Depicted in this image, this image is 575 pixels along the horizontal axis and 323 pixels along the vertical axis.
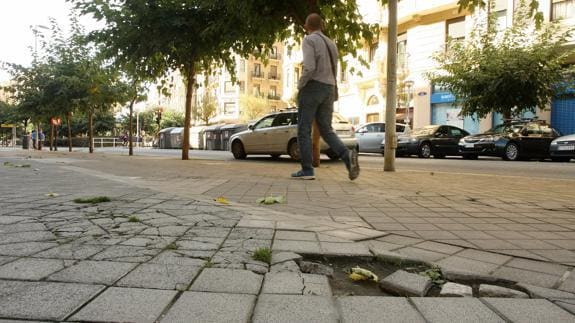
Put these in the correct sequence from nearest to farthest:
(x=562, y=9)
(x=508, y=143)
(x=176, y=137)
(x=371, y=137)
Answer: (x=508, y=143) → (x=371, y=137) → (x=562, y=9) → (x=176, y=137)

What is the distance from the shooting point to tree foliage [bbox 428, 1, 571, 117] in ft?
60.9

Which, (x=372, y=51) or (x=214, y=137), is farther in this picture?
(x=214, y=137)

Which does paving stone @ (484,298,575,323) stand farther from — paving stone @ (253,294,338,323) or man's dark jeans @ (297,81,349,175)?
man's dark jeans @ (297,81,349,175)

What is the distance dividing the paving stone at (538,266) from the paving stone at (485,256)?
0.14ft

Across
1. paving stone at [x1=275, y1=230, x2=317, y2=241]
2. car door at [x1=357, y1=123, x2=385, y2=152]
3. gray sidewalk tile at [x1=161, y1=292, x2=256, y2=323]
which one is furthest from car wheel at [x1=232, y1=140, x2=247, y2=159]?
gray sidewalk tile at [x1=161, y1=292, x2=256, y2=323]

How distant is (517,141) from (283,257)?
56.2 feet

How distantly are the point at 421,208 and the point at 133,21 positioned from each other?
371 inches

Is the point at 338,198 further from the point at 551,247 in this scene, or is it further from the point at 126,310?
the point at 126,310

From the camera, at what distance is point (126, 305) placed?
155 cm

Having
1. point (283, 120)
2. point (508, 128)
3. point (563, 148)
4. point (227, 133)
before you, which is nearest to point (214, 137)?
point (227, 133)

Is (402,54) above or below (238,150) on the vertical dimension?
above

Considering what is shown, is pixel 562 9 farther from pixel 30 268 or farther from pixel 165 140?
pixel 165 140

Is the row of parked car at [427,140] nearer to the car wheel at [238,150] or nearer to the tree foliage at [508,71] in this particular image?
the car wheel at [238,150]

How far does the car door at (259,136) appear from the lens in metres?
14.3
